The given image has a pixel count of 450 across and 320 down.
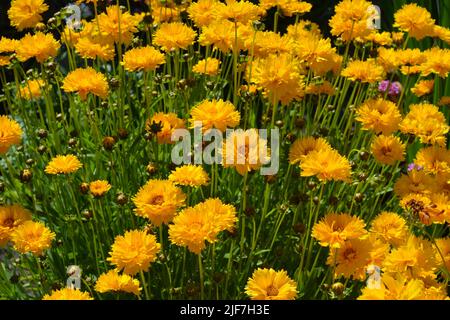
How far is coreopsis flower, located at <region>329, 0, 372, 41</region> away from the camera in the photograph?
230 centimetres

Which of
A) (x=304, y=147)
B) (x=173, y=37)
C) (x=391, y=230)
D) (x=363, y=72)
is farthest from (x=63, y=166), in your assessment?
(x=363, y=72)

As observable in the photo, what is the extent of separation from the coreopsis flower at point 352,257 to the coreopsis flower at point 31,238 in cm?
73

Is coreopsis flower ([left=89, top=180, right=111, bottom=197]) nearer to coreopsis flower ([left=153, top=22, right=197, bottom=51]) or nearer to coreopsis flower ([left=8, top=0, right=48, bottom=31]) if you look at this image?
coreopsis flower ([left=153, top=22, right=197, bottom=51])

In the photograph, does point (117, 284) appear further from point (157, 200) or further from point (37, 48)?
point (37, 48)

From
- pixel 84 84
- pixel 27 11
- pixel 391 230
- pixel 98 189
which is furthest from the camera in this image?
pixel 27 11

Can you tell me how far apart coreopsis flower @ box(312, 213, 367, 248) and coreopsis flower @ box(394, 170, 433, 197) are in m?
0.38

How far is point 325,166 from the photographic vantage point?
1681 mm

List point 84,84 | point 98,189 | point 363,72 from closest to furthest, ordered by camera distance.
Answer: point 98,189
point 84,84
point 363,72

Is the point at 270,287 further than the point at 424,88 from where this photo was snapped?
No

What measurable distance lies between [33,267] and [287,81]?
3.55 ft

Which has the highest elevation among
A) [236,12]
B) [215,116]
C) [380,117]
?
[236,12]

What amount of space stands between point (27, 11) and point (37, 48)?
0.87 feet

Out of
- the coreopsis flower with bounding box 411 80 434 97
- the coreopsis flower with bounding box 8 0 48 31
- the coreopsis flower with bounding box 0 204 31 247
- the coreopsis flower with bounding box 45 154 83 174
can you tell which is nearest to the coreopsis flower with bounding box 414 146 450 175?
the coreopsis flower with bounding box 411 80 434 97
